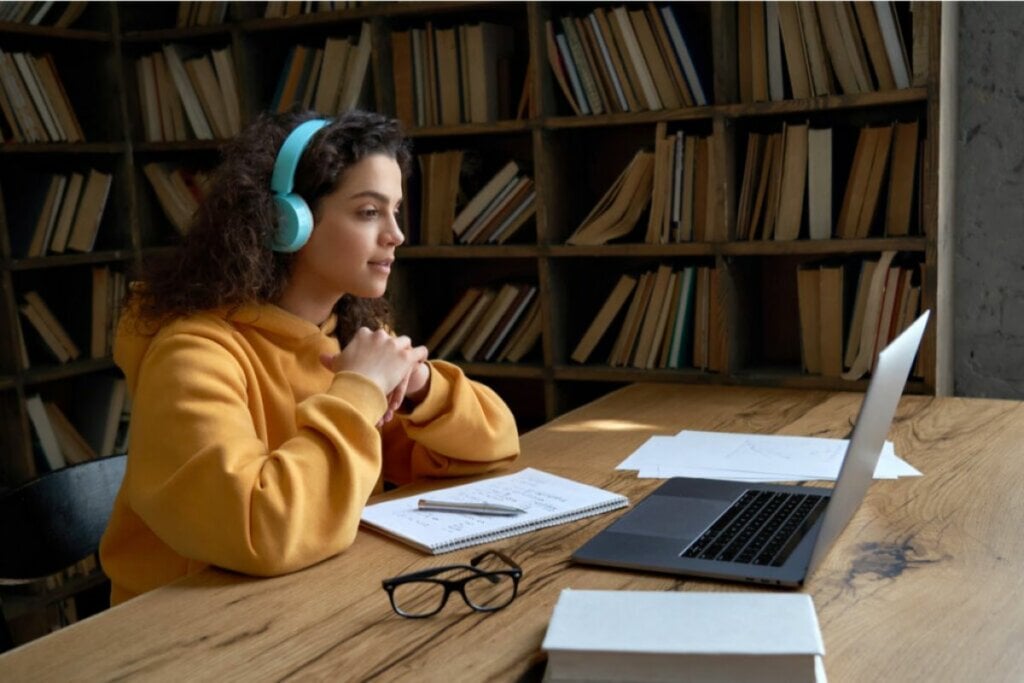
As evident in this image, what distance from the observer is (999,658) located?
0.94m

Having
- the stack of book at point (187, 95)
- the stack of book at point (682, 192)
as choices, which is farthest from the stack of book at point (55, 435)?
the stack of book at point (682, 192)

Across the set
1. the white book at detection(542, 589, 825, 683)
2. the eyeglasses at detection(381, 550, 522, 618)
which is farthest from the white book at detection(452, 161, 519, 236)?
the white book at detection(542, 589, 825, 683)

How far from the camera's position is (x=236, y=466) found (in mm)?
1252

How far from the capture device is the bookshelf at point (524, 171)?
2430mm

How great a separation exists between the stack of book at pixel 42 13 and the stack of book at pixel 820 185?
1.93 meters

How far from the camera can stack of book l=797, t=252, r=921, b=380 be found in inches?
91.4

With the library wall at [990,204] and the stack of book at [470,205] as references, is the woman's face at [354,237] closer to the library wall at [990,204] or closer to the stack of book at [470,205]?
the stack of book at [470,205]

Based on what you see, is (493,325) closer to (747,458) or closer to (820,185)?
(820,185)

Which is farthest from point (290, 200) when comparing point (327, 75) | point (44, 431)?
point (44, 431)

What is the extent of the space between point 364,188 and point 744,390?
1063 mm

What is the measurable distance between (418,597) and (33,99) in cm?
234

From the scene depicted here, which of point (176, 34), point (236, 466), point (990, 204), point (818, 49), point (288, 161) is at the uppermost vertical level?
point (176, 34)

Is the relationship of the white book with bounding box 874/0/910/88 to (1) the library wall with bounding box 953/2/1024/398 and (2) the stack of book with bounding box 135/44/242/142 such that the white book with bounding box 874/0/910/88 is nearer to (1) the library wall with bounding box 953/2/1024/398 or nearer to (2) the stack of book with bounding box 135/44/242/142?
(1) the library wall with bounding box 953/2/1024/398

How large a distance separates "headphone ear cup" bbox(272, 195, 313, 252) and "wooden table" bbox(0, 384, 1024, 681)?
44cm
